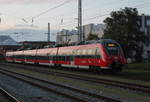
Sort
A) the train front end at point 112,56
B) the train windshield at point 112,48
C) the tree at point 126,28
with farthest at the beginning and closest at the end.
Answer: the tree at point 126,28
the train windshield at point 112,48
the train front end at point 112,56

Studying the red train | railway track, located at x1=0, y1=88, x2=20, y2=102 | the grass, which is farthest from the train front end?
railway track, located at x1=0, y1=88, x2=20, y2=102

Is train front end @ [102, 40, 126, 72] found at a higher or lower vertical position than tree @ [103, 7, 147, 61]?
lower

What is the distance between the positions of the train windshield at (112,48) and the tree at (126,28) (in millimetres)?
39453

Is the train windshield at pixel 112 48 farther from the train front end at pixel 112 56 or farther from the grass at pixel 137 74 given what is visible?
the grass at pixel 137 74

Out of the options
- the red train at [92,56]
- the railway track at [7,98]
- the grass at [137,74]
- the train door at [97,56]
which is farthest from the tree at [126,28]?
the railway track at [7,98]

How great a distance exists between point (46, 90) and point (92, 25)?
352ft

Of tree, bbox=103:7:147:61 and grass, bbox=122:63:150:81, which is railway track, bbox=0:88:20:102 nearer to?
grass, bbox=122:63:150:81

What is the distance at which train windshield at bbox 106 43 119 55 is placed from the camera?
30.9 m

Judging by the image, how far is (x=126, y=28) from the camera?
71.9 meters

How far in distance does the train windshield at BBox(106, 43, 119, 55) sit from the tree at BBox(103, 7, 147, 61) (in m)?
39.5

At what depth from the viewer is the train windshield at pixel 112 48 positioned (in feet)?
101

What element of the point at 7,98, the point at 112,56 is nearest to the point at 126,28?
the point at 112,56

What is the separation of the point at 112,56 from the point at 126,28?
1662 inches

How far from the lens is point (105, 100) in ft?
48.4
